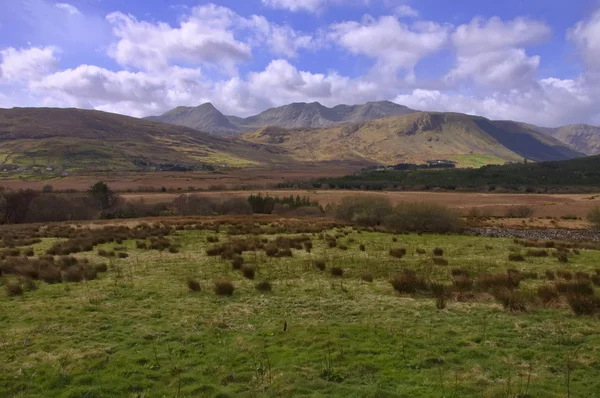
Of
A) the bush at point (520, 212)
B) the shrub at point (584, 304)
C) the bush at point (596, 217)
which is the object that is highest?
the shrub at point (584, 304)

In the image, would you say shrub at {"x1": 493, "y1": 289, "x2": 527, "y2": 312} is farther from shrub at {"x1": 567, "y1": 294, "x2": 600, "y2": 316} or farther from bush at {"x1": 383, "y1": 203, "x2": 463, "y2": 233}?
bush at {"x1": 383, "y1": 203, "x2": 463, "y2": 233}

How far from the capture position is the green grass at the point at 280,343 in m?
7.21

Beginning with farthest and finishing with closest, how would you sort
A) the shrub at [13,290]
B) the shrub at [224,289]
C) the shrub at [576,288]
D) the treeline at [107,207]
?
1. the treeline at [107,207]
2. the shrub at [224,289]
3. the shrub at [13,290]
4. the shrub at [576,288]

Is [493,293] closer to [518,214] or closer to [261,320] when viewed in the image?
[261,320]

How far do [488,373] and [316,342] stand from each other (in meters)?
3.39

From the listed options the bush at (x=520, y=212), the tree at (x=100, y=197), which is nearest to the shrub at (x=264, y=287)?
the tree at (x=100, y=197)

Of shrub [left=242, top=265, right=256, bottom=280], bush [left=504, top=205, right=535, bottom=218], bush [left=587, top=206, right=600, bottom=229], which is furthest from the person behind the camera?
bush [left=504, top=205, right=535, bottom=218]

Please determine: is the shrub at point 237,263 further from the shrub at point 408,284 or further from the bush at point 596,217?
the bush at point 596,217

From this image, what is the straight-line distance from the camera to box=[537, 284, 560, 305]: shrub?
1240cm

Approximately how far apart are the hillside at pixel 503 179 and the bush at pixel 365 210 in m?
62.4

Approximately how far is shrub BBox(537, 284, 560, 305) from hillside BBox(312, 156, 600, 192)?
99.8 metres

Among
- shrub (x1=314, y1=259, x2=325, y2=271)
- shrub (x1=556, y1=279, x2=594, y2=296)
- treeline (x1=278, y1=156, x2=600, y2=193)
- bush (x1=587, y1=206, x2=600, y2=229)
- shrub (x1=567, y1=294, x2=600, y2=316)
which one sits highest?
treeline (x1=278, y1=156, x2=600, y2=193)

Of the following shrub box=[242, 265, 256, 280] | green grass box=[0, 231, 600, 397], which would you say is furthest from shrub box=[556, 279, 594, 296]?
shrub box=[242, 265, 256, 280]

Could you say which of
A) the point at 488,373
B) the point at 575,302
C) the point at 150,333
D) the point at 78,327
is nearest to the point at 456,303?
the point at 575,302
